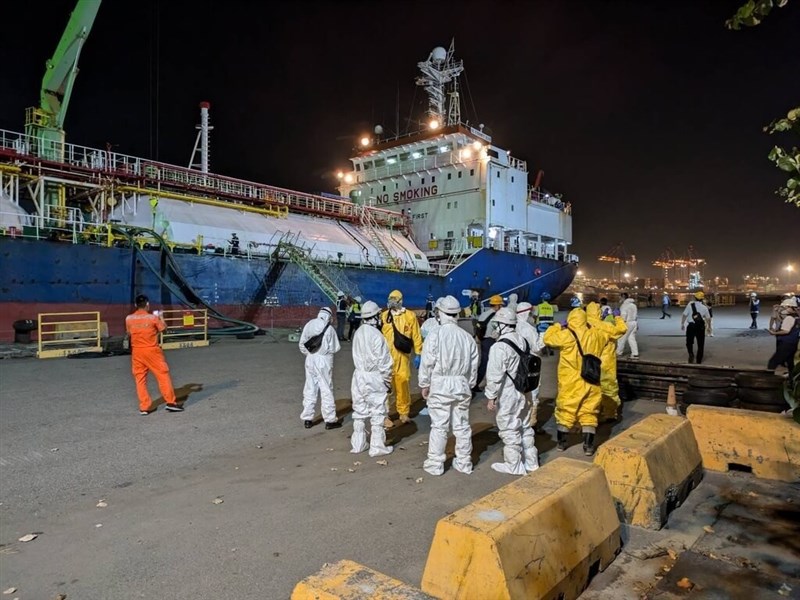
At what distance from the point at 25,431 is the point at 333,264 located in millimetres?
15301

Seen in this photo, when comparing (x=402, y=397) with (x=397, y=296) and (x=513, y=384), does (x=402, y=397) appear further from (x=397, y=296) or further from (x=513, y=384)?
(x=513, y=384)

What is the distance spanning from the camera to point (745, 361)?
428 inches

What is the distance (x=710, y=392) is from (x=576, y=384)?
84.9 inches

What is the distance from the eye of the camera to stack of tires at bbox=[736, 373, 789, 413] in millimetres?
5707

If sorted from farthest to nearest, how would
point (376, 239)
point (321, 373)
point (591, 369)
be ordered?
point (376, 239) → point (321, 373) → point (591, 369)

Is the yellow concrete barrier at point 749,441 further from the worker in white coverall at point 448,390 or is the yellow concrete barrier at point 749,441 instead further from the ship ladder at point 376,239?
the ship ladder at point 376,239

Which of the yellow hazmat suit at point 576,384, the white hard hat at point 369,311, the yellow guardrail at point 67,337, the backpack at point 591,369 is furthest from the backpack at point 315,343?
the yellow guardrail at point 67,337

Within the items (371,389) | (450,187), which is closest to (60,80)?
(450,187)

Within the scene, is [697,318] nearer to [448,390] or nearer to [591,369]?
[591,369]

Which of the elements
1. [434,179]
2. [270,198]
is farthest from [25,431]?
[434,179]

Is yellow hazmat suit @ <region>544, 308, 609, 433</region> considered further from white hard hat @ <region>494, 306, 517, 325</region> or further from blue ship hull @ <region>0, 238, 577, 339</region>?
blue ship hull @ <region>0, 238, 577, 339</region>

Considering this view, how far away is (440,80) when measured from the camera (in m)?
31.2

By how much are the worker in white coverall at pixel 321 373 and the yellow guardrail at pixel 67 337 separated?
780 cm

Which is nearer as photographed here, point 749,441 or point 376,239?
point 749,441
